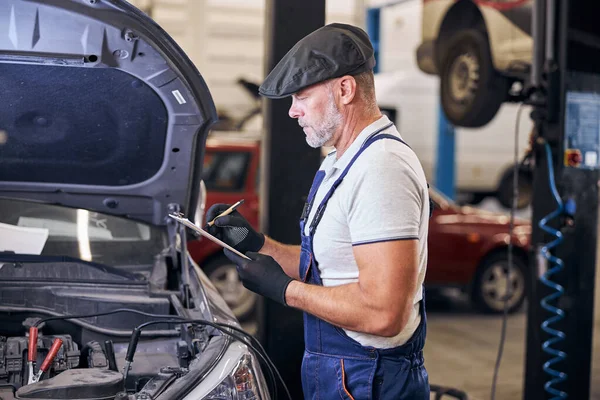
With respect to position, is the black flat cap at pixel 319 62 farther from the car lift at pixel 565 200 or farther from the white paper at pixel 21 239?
the car lift at pixel 565 200

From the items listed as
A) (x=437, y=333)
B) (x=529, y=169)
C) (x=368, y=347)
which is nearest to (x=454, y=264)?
(x=437, y=333)

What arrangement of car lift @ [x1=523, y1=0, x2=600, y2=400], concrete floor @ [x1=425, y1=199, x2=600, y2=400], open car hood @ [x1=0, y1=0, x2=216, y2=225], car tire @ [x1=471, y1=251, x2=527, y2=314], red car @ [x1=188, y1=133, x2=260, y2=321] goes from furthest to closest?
car tire @ [x1=471, y1=251, x2=527, y2=314] < red car @ [x1=188, y1=133, x2=260, y2=321] < concrete floor @ [x1=425, y1=199, x2=600, y2=400] < car lift @ [x1=523, y1=0, x2=600, y2=400] < open car hood @ [x1=0, y1=0, x2=216, y2=225]

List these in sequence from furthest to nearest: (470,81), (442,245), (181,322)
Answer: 1. (442,245)
2. (470,81)
3. (181,322)

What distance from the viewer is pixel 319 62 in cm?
238

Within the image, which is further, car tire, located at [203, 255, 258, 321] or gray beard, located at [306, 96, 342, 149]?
car tire, located at [203, 255, 258, 321]

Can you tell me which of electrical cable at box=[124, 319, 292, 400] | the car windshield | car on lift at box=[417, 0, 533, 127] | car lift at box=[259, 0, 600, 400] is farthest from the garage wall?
electrical cable at box=[124, 319, 292, 400]

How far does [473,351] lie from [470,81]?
7.31ft

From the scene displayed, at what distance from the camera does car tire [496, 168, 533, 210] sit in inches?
500

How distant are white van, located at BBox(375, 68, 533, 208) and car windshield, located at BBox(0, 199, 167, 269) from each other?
8.42 meters

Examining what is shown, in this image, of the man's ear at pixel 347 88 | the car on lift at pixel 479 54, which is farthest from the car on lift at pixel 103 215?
the car on lift at pixel 479 54

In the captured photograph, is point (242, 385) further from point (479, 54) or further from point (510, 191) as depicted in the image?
point (510, 191)

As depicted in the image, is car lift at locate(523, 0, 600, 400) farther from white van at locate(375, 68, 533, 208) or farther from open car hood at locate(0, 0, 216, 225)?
white van at locate(375, 68, 533, 208)

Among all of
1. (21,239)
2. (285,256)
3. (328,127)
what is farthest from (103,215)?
(328,127)

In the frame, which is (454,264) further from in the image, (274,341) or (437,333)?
(274,341)
